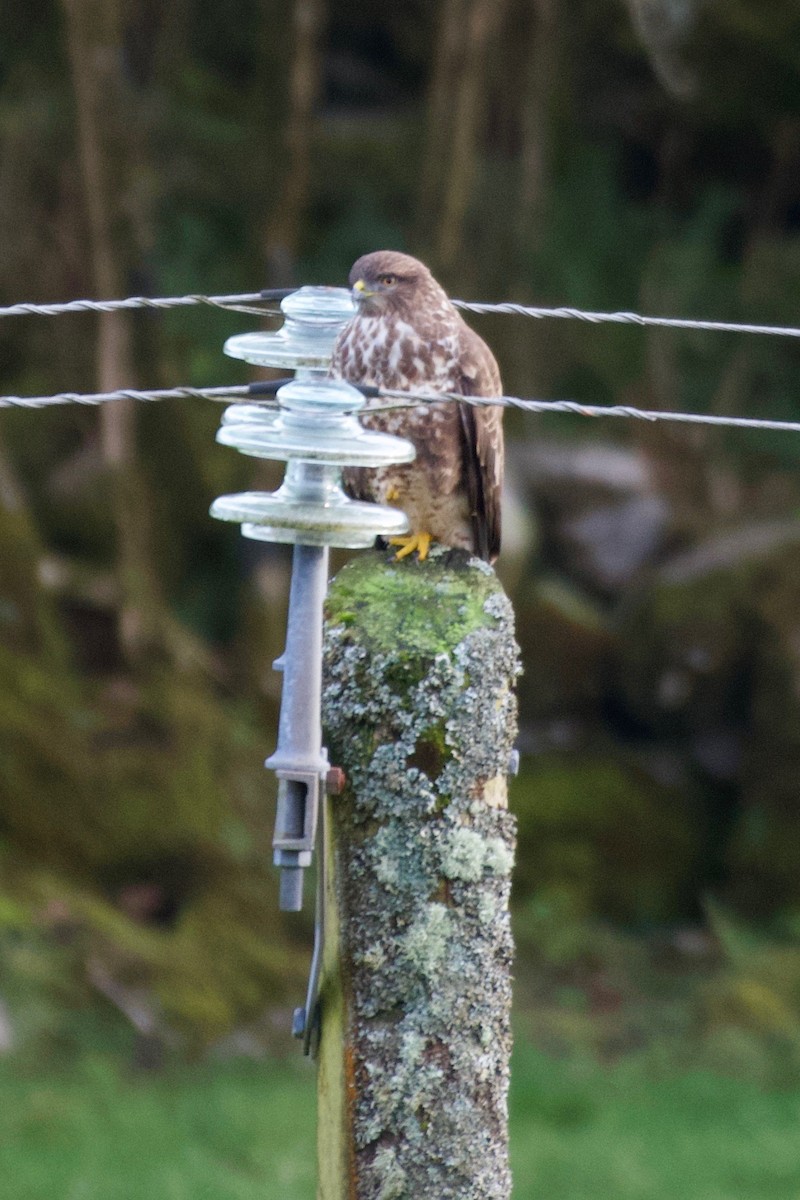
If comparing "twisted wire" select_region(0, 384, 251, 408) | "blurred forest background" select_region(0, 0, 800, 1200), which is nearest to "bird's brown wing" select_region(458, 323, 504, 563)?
"twisted wire" select_region(0, 384, 251, 408)

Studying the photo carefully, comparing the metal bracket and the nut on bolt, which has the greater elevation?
the nut on bolt

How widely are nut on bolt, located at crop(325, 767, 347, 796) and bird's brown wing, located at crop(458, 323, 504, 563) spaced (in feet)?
4.53

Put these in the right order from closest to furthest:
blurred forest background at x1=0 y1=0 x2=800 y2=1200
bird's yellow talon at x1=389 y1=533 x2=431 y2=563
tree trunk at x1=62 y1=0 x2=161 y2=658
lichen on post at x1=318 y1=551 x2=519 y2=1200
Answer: lichen on post at x1=318 y1=551 x2=519 y2=1200
bird's yellow talon at x1=389 y1=533 x2=431 y2=563
blurred forest background at x1=0 y1=0 x2=800 y2=1200
tree trunk at x1=62 y1=0 x2=161 y2=658

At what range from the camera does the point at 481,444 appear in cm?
332

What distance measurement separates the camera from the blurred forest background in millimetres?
6648

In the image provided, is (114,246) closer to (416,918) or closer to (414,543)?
(414,543)

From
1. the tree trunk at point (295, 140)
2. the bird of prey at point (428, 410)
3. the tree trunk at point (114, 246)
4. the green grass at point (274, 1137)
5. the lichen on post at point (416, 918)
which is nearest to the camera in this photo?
the lichen on post at point (416, 918)

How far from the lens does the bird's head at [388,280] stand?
3271 millimetres

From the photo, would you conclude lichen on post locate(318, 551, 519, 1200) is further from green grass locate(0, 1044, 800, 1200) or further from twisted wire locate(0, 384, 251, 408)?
green grass locate(0, 1044, 800, 1200)

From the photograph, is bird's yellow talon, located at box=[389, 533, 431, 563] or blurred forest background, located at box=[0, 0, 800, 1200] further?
blurred forest background, located at box=[0, 0, 800, 1200]

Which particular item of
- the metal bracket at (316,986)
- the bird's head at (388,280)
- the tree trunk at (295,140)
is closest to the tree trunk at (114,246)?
the tree trunk at (295,140)

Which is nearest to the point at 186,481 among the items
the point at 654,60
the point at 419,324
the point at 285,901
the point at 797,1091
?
the point at 654,60

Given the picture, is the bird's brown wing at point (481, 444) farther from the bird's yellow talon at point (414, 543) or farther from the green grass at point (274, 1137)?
the green grass at point (274, 1137)

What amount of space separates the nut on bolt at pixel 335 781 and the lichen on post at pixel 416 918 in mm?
13
